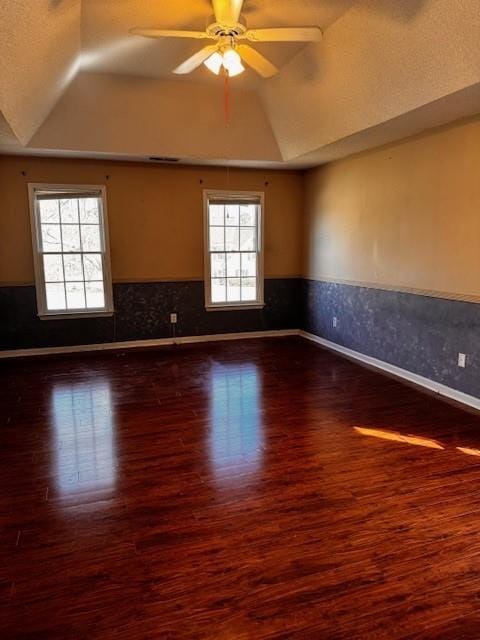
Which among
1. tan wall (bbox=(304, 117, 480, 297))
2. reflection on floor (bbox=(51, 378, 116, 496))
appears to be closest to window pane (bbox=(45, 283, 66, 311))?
reflection on floor (bbox=(51, 378, 116, 496))

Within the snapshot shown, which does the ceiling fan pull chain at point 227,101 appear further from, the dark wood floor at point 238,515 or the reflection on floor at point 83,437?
the reflection on floor at point 83,437

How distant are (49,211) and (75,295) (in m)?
1.09

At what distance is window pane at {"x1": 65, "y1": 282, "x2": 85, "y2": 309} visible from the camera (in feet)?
17.9

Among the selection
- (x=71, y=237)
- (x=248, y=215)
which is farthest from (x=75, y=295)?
(x=248, y=215)

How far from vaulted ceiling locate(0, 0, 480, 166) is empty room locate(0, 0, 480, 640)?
0.08 feet

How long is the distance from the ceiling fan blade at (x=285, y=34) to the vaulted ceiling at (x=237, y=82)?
47 cm

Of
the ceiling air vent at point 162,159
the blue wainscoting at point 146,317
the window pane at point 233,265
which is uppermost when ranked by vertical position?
the ceiling air vent at point 162,159

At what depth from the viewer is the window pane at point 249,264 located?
6.16 metres

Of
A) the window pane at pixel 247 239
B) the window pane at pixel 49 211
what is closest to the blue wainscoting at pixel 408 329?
the window pane at pixel 247 239

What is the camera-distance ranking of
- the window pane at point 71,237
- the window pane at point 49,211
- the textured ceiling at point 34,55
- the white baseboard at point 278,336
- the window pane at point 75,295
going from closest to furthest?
the textured ceiling at point 34,55 < the white baseboard at point 278,336 < the window pane at point 49,211 < the window pane at point 71,237 < the window pane at point 75,295

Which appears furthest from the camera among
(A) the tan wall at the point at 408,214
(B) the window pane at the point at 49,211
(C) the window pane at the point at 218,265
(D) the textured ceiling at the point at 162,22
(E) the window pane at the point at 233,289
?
(E) the window pane at the point at 233,289

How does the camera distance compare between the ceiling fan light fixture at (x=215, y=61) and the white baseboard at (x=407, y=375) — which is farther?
the white baseboard at (x=407, y=375)

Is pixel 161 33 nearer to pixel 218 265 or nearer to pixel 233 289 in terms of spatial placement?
pixel 218 265

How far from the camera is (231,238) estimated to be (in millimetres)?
6043
